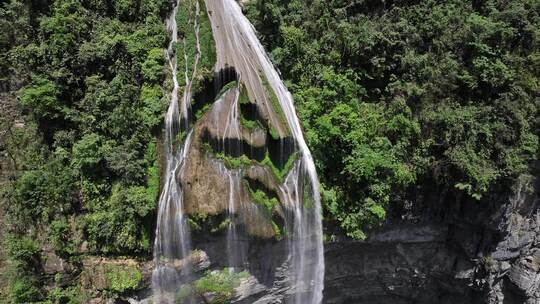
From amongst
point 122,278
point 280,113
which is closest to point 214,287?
point 122,278

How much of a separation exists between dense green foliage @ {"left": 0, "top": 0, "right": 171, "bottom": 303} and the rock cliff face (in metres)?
7.10

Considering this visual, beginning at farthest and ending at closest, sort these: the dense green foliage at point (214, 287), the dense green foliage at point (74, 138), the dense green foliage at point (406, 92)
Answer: the dense green foliage at point (406, 92), the dense green foliage at point (214, 287), the dense green foliage at point (74, 138)

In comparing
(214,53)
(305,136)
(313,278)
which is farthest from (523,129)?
(214,53)

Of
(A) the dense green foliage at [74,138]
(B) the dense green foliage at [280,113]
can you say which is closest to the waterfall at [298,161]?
(B) the dense green foliage at [280,113]

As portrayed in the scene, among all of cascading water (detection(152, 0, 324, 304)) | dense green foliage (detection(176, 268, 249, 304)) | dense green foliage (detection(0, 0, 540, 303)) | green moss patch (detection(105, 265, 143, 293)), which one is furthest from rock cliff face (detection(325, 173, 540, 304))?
green moss patch (detection(105, 265, 143, 293))

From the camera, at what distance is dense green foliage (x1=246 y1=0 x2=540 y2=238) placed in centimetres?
1298

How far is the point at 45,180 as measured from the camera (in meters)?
11.7

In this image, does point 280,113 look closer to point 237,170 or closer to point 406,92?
point 237,170

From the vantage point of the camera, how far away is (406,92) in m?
13.7

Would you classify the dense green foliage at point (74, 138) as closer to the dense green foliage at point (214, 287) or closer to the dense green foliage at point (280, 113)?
the dense green foliage at point (280, 113)

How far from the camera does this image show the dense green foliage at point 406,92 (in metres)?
13.0

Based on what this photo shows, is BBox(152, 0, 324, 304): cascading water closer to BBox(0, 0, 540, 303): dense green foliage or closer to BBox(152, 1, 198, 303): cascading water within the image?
BBox(152, 1, 198, 303): cascading water

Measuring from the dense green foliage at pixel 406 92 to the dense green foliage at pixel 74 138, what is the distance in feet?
16.6

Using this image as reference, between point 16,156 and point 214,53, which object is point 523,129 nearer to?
point 214,53
